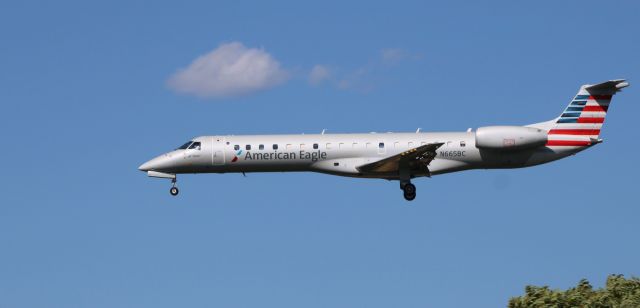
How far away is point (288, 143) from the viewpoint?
4594cm

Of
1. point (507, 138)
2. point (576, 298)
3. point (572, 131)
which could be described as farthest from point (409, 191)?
point (576, 298)

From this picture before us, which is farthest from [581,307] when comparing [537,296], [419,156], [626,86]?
[626,86]

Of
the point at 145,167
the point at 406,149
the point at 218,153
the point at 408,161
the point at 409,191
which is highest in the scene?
the point at 218,153

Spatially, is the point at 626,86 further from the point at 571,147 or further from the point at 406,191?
the point at 406,191

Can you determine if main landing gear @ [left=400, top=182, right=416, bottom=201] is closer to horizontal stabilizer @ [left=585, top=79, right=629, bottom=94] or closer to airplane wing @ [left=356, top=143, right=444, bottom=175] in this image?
airplane wing @ [left=356, top=143, right=444, bottom=175]

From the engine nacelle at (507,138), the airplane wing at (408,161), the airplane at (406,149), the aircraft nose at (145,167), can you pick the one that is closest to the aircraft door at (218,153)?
the airplane at (406,149)

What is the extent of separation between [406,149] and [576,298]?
14004 mm

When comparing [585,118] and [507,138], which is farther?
[585,118]

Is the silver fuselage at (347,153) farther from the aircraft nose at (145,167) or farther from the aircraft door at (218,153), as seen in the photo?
the aircraft nose at (145,167)

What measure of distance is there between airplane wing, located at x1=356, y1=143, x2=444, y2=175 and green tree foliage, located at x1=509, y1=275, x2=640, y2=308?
1086 cm

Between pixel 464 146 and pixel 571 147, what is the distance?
14.6ft

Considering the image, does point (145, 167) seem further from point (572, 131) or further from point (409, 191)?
point (572, 131)

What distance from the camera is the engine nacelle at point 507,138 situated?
1769 inches

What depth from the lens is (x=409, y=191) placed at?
1794 inches
